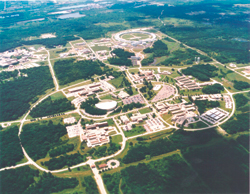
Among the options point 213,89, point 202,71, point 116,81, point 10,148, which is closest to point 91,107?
point 116,81

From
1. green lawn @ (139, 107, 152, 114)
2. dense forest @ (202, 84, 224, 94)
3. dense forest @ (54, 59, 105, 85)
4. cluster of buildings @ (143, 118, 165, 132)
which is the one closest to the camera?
cluster of buildings @ (143, 118, 165, 132)

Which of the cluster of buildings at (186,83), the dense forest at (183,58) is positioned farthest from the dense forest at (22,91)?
the dense forest at (183,58)

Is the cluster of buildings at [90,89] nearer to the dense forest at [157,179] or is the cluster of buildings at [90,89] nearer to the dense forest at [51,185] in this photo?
the dense forest at [51,185]

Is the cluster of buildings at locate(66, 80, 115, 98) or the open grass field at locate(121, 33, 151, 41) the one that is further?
the open grass field at locate(121, 33, 151, 41)

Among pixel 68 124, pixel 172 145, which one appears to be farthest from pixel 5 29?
pixel 172 145

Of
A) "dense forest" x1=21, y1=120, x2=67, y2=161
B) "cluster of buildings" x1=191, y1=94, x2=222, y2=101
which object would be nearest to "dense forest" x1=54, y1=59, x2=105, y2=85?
"dense forest" x1=21, y1=120, x2=67, y2=161

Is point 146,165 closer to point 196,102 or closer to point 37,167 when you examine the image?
point 37,167

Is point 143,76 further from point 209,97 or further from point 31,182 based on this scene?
point 31,182

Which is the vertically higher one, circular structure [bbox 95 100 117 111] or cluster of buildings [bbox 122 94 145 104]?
circular structure [bbox 95 100 117 111]

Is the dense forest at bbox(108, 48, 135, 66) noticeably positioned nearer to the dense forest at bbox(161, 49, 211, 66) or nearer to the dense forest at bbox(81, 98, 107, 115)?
the dense forest at bbox(161, 49, 211, 66)
